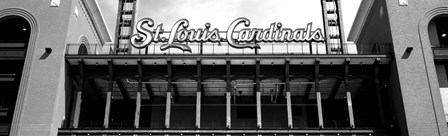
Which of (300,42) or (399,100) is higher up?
(300,42)

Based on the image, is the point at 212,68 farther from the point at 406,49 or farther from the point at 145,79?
the point at 406,49

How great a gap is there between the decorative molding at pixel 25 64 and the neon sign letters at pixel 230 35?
326 inches

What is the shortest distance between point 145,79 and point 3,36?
1460cm

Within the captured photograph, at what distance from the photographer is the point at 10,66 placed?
136 feet

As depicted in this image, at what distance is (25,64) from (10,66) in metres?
3.11

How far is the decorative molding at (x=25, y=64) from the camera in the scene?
3688 centimetres

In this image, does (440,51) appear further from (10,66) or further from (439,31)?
(10,66)

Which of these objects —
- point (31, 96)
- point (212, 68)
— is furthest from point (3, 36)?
point (212, 68)

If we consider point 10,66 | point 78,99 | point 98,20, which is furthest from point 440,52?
point 10,66

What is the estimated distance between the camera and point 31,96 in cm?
3788

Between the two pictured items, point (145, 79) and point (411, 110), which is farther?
point (145, 79)

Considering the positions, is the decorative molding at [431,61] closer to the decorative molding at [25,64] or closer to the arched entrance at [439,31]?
the arched entrance at [439,31]

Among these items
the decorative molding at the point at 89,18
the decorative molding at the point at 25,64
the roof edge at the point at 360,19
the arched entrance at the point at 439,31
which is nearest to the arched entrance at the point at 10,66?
the decorative molding at the point at 25,64

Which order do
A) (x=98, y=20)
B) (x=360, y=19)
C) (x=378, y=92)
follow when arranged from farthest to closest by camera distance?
(x=98, y=20)
(x=360, y=19)
(x=378, y=92)
